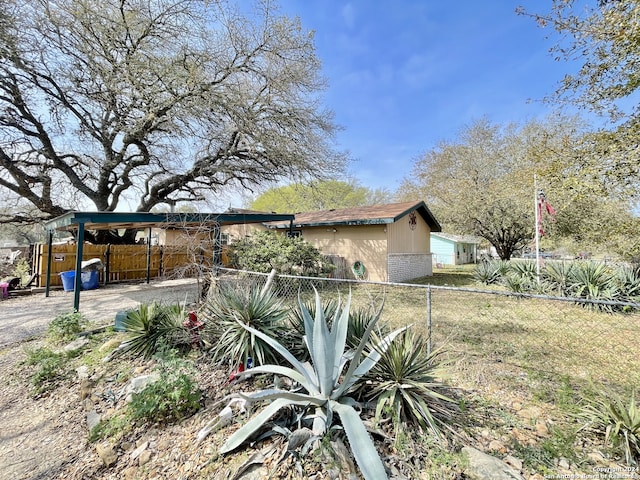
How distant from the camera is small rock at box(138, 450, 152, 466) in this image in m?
2.28

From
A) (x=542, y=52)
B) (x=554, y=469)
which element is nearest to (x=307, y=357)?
(x=554, y=469)

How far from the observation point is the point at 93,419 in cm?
288

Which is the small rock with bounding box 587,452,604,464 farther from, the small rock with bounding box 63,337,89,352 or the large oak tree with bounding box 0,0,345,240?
the large oak tree with bounding box 0,0,345,240

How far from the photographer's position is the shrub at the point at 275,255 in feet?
33.0

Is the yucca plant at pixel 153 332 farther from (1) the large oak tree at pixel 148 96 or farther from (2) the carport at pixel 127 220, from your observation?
(1) the large oak tree at pixel 148 96

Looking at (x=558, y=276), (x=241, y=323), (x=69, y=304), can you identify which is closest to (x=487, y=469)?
(x=241, y=323)

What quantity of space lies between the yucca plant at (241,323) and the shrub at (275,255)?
561 cm

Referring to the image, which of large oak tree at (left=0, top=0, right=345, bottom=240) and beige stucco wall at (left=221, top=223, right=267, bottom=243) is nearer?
large oak tree at (left=0, top=0, right=345, bottom=240)

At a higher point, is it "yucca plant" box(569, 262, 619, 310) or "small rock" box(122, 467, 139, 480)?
"yucca plant" box(569, 262, 619, 310)

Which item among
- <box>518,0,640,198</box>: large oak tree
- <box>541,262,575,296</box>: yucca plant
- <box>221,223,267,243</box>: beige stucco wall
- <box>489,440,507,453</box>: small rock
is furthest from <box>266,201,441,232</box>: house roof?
<box>489,440,507,453</box>: small rock

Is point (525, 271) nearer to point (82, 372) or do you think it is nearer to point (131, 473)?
point (131, 473)

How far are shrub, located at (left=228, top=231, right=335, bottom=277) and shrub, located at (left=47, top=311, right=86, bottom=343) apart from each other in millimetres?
5183

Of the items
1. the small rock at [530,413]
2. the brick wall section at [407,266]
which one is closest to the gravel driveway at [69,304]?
the small rock at [530,413]

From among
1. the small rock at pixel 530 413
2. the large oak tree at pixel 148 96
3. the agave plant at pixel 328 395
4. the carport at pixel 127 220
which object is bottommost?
the small rock at pixel 530 413
